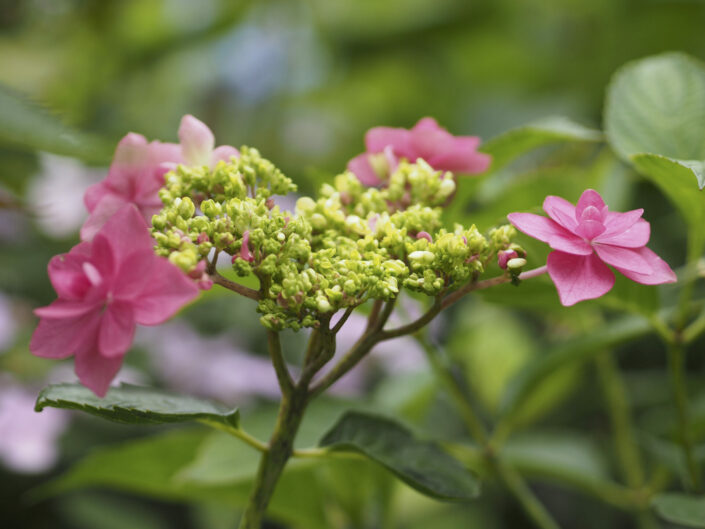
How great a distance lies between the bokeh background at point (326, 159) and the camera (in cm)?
90

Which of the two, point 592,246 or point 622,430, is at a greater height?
point 592,246

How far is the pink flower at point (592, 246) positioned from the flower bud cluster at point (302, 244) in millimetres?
29

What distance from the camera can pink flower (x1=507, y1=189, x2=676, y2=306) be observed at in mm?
371

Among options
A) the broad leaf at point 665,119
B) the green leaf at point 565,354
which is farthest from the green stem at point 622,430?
the broad leaf at point 665,119

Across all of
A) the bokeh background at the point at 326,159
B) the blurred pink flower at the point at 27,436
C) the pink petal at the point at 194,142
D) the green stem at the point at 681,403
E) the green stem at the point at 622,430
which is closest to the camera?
the pink petal at the point at 194,142

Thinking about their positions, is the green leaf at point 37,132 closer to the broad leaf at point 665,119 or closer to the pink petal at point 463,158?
the pink petal at point 463,158

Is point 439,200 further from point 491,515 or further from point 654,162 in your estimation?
point 491,515

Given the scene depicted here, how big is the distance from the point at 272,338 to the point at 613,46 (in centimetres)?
137

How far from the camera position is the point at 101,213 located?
1.43 feet

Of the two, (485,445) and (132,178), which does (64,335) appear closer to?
(132,178)

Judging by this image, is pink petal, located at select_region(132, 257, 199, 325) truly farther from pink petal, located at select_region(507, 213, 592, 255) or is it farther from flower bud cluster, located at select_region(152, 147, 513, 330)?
pink petal, located at select_region(507, 213, 592, 255)

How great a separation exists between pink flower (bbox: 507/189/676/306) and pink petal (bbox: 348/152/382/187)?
148mm

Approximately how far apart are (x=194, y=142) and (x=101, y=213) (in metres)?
0.07

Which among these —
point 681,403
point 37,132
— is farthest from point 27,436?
point 681,403
